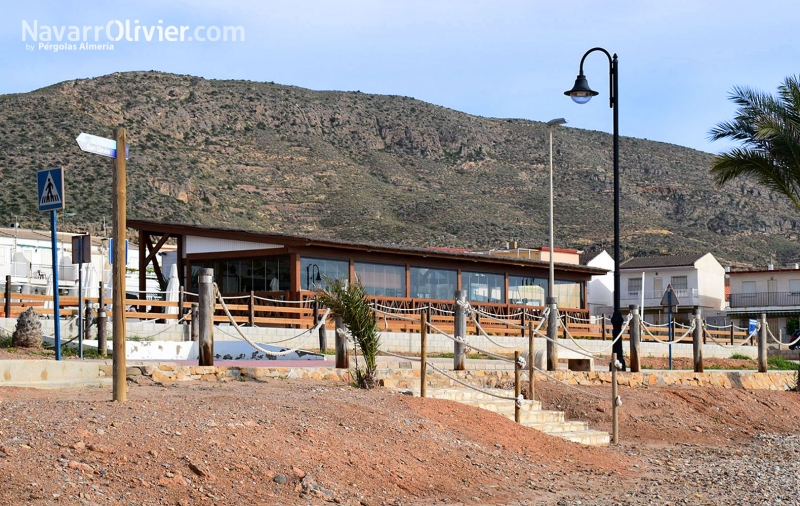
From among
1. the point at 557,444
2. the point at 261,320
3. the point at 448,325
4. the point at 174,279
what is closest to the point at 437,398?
the point at 557,444

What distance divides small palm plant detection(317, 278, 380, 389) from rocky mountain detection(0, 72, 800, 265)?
166 feet

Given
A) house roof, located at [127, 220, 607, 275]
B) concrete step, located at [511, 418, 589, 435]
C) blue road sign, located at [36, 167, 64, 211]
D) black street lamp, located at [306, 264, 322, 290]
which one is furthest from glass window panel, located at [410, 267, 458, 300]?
blue road sign, located at [36, 167, 64, 211]

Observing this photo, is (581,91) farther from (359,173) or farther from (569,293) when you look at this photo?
(359,173)

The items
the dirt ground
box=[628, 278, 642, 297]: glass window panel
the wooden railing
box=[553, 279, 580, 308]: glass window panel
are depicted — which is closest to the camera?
the dirt ground

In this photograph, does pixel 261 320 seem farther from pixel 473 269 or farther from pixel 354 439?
pixel 354 439

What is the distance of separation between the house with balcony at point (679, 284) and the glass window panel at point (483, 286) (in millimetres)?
28836

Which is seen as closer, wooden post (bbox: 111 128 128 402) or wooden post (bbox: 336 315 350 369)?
wooden post (bbox: 111 128 128 402)

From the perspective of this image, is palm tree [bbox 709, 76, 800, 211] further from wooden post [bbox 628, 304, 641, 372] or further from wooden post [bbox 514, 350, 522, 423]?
wooden post [bbox 514, 350, 522, 423]

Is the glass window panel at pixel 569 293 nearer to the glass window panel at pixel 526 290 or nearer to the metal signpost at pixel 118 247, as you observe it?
the glass window panel at pixel 526 290

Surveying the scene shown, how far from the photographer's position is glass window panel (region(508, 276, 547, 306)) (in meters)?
38.0

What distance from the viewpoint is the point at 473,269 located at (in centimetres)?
3631

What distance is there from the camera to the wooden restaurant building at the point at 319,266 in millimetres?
30750

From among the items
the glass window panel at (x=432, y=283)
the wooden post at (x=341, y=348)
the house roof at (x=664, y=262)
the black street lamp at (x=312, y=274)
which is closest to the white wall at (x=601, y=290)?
the house roof at (x=664, y=262)

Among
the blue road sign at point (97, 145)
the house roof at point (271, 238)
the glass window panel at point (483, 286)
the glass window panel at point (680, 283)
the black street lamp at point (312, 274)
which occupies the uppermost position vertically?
the blue road sign at point (97, 145)
